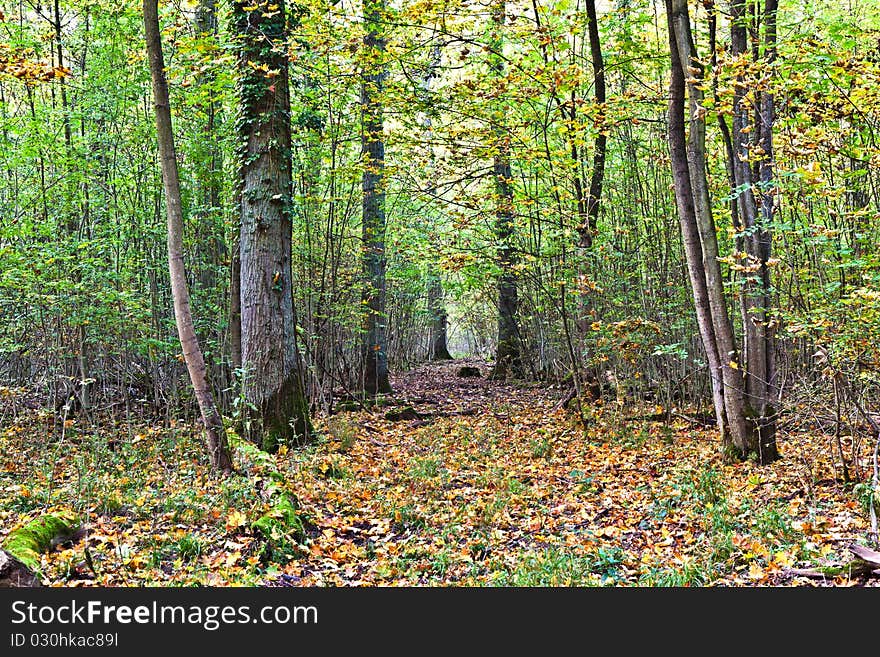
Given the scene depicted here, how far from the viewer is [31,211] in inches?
367

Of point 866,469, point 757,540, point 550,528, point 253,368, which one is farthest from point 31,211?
point 866,469

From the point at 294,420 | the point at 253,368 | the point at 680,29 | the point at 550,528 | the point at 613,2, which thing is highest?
the point at 613,2

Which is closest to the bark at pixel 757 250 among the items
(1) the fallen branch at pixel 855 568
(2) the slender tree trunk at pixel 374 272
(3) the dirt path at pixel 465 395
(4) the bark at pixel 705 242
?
(4) the bark at pixel 705 242

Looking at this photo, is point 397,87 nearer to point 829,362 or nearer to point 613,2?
point 613,2

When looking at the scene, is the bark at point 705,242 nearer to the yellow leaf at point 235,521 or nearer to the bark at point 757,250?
the bark at point 757,250

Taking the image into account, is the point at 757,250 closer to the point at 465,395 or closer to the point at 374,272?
the point at 374,272

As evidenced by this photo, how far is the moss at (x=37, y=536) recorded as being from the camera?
405cm

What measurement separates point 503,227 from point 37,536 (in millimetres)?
6889

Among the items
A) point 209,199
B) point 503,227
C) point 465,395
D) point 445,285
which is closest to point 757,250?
point 503,227

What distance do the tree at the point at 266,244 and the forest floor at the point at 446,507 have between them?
686 millimetres

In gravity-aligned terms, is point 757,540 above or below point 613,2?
below

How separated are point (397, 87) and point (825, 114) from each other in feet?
18.9

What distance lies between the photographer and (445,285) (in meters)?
12.3

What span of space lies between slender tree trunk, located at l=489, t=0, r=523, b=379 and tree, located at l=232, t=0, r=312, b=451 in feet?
8.78
